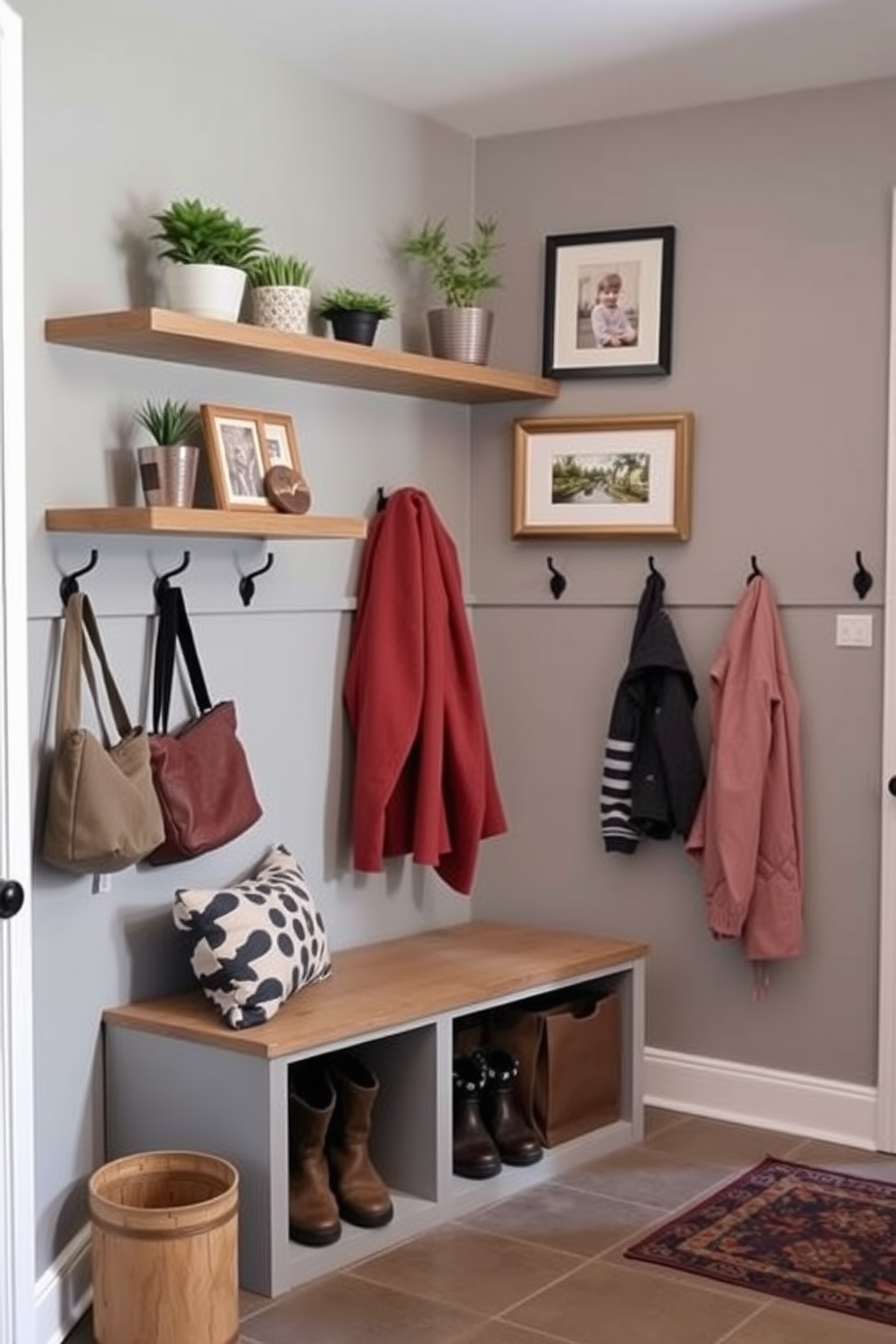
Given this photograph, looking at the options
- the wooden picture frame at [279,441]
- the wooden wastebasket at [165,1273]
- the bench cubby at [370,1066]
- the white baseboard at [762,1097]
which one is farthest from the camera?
the white baseboard at [762,1097]

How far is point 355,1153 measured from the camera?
3580 mm

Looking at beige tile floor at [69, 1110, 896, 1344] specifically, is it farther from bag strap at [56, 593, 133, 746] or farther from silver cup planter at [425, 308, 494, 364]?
silver cup planter at [425, 308, 494, 364]

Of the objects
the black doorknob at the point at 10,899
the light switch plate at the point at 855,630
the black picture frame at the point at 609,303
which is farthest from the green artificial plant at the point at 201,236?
the light switch plate at the point at 855,630

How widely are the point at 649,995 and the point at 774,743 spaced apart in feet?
2.47

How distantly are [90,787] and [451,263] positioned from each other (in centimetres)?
176

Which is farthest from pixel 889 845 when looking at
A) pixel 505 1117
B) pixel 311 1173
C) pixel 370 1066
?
pixel 311 1173

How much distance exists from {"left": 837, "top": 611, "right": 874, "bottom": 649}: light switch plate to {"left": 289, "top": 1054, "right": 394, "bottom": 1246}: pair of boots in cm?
146

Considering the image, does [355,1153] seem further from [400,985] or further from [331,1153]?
[400,985]

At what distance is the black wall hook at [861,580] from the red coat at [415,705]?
35.7 inches

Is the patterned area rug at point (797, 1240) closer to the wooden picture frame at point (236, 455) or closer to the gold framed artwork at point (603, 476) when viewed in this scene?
the gold framed artwork at point (603, 476)

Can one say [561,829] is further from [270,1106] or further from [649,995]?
[270,1106]

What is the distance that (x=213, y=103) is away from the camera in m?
3.75

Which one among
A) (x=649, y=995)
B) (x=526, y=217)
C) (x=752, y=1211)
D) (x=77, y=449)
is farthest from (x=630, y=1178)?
(x=526, y=217)

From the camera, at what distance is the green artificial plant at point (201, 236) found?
3445 millimetres
